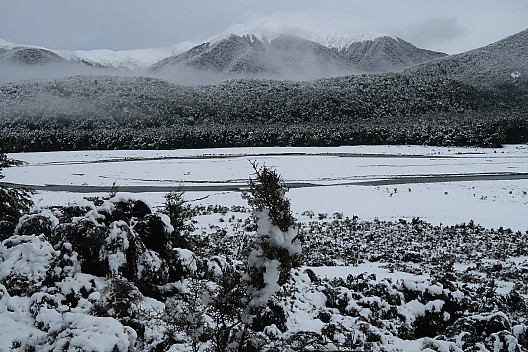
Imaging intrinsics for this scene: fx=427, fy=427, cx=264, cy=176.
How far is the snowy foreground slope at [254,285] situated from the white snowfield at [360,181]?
3.81 metres

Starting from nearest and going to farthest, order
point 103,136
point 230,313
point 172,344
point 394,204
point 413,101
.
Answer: point 230,313 < point 172,344 < point 394,204 < point 103,136 < point 413,101

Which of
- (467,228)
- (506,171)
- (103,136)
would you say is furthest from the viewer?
(103,136)

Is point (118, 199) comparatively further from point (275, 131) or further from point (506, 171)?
point (275, 131)

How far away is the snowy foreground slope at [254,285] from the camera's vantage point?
3853mm

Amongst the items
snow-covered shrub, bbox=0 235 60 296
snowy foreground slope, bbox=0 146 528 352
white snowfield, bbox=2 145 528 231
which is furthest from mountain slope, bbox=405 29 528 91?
snow-covered shrub, bbox=0 235 60 296

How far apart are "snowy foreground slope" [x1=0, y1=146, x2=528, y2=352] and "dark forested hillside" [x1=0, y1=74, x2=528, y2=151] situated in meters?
50.8

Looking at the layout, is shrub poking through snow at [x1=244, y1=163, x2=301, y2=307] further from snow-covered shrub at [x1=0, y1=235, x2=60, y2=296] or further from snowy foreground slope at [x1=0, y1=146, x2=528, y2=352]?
snow-covered shrub at [x1=0, y1=235, x2=60, y2=296]

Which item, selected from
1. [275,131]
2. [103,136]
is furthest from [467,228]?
[103,136]

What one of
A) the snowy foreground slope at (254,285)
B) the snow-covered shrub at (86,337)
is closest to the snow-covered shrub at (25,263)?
the snowy foreground slope at (254,285)

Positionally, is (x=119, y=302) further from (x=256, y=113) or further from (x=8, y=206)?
(x=256, y=113)

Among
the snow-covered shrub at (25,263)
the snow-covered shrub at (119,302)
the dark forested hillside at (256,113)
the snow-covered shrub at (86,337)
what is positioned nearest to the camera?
the snow-covered shrub at (86,337)

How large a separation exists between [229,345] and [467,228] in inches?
580

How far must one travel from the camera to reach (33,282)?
6328 mm

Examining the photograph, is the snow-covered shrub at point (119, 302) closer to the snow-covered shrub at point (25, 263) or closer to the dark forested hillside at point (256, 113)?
the snow-covered shrub at point (25, 263)
